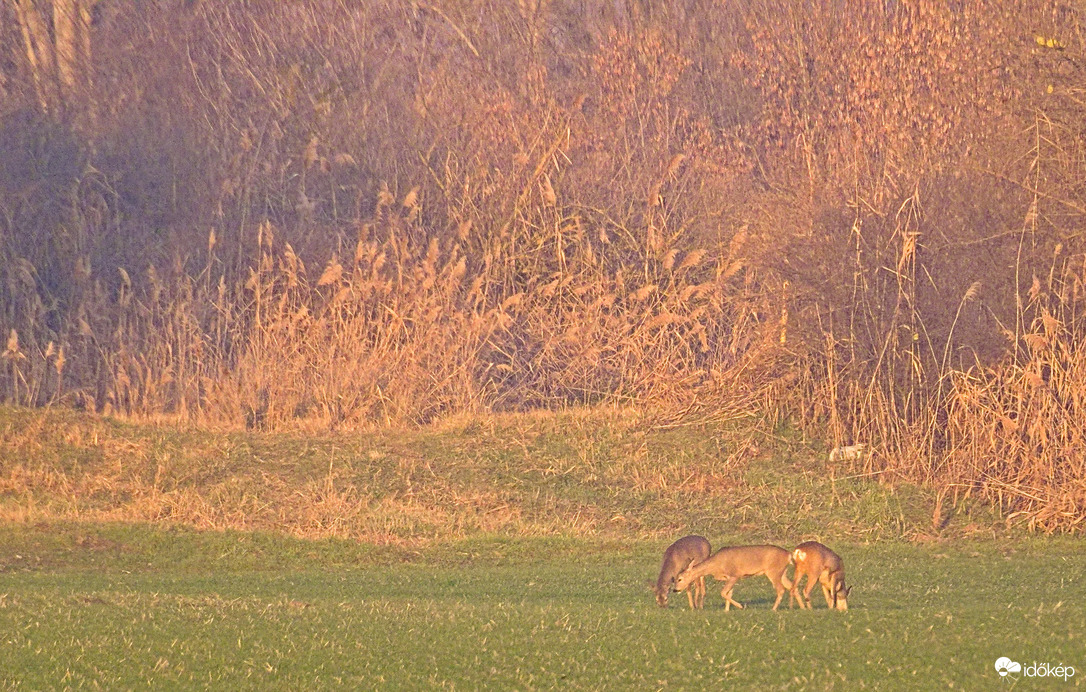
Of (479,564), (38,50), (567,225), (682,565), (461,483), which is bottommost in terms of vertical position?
(479,564)

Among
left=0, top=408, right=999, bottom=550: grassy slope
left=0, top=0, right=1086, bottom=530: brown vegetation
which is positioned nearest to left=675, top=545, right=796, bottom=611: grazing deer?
left=0, top=408, right=999, bottom=550: grassy slope

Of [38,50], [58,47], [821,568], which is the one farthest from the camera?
[58,47]

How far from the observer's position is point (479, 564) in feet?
47.7

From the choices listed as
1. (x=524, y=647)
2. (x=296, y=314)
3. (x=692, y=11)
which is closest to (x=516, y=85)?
(x=692, y=11)

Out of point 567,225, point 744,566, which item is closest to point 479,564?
point 744,566

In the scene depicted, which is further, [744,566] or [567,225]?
[567,225]

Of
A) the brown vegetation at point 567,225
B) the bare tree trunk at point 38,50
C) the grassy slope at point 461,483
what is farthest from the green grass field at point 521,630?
the bare tree trunk at point 38,50

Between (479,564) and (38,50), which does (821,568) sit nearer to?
(479,564)
